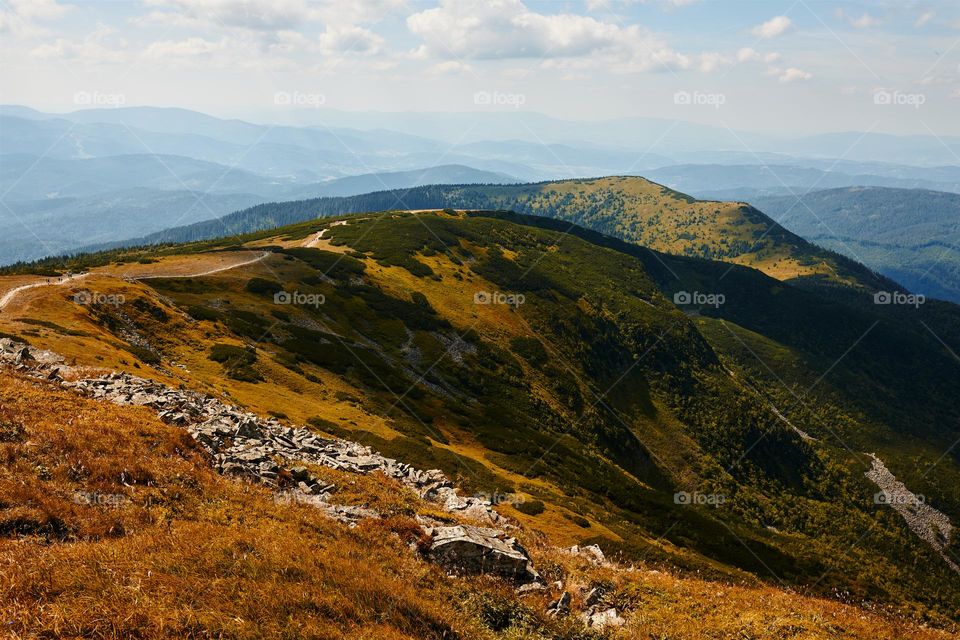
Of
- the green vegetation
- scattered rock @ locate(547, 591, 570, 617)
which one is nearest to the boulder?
scattered rock @ locate(547, 591, 570, 617)

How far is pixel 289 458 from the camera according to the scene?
25766 millimetres

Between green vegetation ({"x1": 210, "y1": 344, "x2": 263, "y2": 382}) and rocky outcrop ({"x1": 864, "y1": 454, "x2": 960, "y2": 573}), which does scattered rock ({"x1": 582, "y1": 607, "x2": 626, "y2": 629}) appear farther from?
rocky outcrop ({"x1": 864, "y1": 454, "x2": 960, "y2": 573})

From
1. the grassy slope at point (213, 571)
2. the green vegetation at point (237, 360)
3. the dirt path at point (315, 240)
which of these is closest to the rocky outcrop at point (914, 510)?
the grassy slope at point (213, 571)

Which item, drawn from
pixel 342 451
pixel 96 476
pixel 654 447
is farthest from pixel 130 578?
pixel 654 447

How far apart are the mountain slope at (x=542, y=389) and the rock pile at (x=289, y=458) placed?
5.42 meters

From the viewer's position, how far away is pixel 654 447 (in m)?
99.9

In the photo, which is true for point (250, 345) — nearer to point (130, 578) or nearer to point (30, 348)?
point (30, 348)

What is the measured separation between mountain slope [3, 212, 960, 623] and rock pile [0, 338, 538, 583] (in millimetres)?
5418

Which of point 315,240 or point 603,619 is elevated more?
point 315,240

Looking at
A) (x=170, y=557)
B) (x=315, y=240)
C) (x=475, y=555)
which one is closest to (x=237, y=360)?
(x=475, y=555)

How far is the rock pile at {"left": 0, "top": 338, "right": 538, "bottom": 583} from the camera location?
17.3 metres

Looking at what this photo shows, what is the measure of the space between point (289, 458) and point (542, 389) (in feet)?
224

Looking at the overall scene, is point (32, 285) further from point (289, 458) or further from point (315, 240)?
point (315, 240)

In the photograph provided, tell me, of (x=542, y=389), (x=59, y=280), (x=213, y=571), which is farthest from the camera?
(x=542, y=389)
